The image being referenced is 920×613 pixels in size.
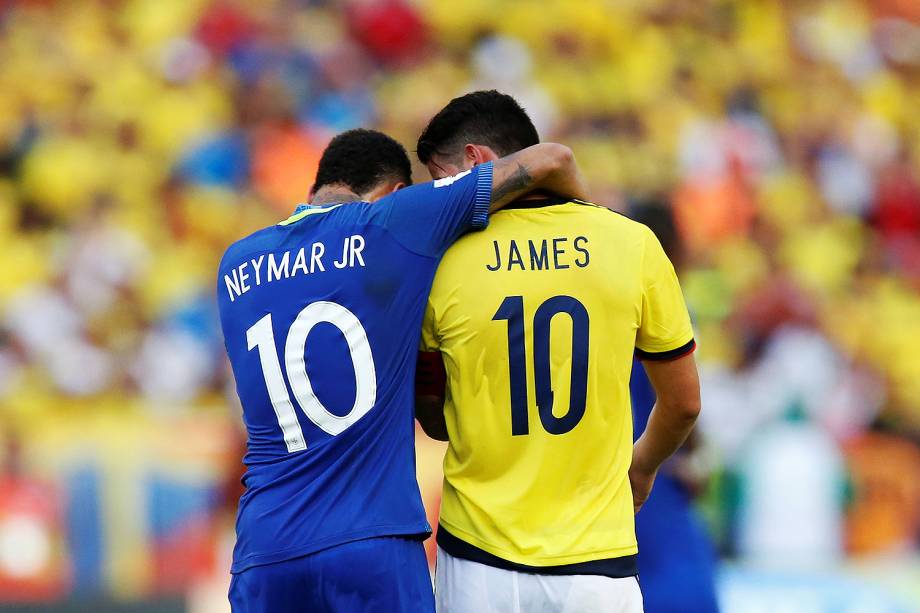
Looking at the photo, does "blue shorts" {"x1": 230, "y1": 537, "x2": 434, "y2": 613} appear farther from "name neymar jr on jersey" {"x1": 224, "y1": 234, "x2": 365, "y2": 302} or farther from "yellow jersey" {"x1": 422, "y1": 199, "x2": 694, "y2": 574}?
"name neymar jr on jersey" {"x1": 224, "y1": 234, "x2": 365, "y2": 302}

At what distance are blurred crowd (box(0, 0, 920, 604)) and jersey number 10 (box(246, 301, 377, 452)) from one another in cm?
415

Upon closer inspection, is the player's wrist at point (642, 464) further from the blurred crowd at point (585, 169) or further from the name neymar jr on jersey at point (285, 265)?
the blurred crowd at point (585, 169)

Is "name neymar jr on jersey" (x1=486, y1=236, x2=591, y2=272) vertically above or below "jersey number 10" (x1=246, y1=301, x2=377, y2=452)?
above

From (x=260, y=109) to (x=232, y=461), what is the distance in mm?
2831

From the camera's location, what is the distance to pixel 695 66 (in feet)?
34.1

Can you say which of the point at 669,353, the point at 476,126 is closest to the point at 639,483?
the point at 669,353

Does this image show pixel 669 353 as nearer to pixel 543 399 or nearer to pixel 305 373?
pixel 543 399

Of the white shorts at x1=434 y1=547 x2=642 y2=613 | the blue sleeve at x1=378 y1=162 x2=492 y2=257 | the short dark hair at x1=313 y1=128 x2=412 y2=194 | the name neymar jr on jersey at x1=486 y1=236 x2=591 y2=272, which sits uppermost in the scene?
the short dark hair at x1=313 y1=128 x2=412 y2=194

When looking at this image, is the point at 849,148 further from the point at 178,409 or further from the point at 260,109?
the point at 178,409

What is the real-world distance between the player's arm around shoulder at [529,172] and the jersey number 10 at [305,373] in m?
0.45

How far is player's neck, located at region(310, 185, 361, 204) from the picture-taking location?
134 inches

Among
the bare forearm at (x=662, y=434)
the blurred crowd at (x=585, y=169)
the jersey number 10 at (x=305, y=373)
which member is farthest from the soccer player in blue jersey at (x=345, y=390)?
the blurred crowd at (x=585, y=169)

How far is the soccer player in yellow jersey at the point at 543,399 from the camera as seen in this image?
10.3ft

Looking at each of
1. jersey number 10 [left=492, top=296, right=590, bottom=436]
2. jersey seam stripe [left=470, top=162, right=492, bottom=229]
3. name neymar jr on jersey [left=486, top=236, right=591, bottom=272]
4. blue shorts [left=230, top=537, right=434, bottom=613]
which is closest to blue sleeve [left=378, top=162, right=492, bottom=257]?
jersey seam stripe [left=470, top=162, right=492, bottom=229]
